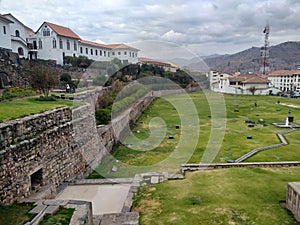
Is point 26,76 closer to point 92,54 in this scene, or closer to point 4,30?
point 4,30

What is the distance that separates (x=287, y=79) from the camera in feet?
248

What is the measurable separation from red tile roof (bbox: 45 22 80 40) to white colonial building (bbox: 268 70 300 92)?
58.6 m

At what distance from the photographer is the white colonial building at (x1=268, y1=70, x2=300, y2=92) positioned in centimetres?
7154

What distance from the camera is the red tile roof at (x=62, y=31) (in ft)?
130

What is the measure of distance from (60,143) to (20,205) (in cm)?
369

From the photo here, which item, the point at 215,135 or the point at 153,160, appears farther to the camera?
the point at 215,135

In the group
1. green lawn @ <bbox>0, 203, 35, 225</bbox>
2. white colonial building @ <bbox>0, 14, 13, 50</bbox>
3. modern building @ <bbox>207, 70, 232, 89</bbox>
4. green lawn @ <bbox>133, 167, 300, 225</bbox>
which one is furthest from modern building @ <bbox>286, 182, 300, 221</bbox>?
modern building @ <bbox>207, 70, 232, 89</bbox>

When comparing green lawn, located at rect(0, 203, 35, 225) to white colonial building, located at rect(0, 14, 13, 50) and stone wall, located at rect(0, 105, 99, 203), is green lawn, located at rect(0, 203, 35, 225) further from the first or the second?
white colonial building, located at rect(0, 14, 13, 50)

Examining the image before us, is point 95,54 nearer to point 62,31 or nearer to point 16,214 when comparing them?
point 62,31

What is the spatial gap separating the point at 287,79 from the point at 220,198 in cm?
7879

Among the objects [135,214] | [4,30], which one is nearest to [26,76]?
[4,30]

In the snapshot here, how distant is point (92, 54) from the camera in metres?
50.0

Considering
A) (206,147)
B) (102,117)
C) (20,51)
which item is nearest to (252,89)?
(206,147)

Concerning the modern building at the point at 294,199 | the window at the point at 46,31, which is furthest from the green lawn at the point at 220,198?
the window at the point at 46,31
